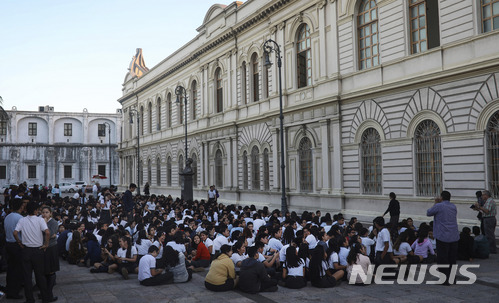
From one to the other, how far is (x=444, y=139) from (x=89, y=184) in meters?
57.5

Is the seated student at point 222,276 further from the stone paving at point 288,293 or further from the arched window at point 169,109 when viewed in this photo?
the arched window at point 169,109

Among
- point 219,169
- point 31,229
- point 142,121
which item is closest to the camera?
point 31,229

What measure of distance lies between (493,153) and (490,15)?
15.6 feet

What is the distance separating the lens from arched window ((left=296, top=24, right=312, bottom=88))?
2469 cm

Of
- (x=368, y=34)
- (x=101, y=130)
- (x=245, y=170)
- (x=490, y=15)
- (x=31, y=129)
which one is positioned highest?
(x=101, y=130)

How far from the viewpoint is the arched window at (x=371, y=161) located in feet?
66.4

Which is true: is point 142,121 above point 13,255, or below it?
above

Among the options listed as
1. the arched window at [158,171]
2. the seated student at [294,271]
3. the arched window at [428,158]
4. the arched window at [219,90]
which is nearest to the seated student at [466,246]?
the seated student at [294,271]

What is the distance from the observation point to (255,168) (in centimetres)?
2944

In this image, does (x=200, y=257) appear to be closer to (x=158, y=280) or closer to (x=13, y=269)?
(x=158, y=280)

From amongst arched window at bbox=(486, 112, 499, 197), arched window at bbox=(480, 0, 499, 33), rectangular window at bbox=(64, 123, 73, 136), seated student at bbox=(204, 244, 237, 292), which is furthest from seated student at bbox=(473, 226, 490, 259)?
rectangular window at bbox=(64, 123, 73, 136)

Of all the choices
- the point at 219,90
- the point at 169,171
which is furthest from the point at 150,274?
the point at 169,171

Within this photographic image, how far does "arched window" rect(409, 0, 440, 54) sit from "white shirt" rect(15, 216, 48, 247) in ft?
50.9

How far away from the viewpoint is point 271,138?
89.3 feet
